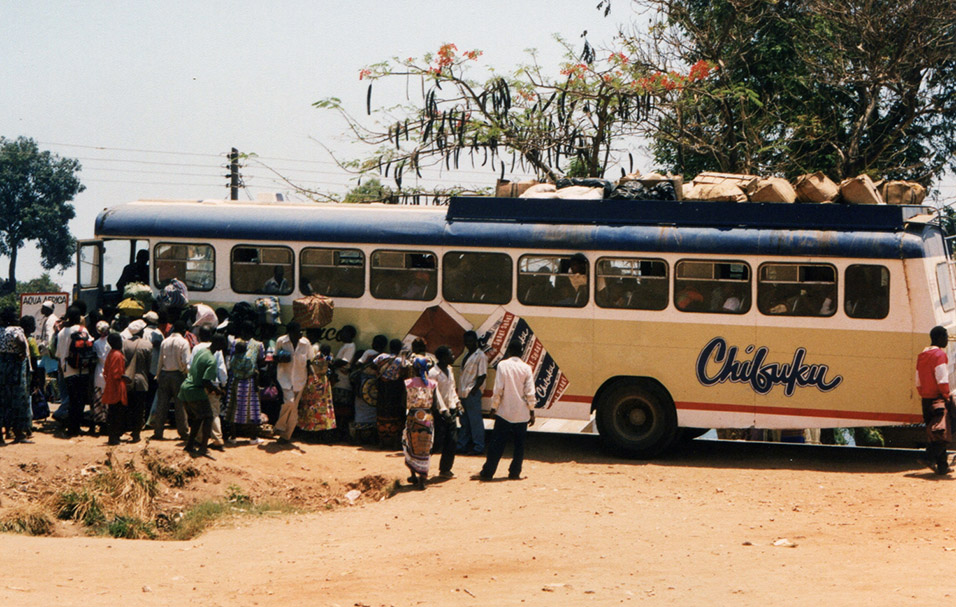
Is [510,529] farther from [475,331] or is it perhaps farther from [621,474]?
[475,331]

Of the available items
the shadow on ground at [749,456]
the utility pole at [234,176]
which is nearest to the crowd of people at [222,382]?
the shadow on ground at [749,456]

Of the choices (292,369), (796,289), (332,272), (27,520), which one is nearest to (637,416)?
(796,289)

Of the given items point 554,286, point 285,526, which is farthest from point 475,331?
point 285,526

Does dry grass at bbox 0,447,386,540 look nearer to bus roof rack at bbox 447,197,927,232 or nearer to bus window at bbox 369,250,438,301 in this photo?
bus window at bbox 369,250,438,301

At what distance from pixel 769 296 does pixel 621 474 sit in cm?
267

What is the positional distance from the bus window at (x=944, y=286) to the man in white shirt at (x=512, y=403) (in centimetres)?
481

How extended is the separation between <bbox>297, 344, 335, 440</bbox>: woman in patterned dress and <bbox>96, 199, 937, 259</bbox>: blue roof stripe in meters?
1.75

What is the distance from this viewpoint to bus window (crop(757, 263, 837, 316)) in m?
12.2

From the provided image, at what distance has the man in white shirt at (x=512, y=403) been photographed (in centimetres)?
1127

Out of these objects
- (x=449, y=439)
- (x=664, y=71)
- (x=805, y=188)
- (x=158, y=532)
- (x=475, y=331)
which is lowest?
(x=158, y=532)

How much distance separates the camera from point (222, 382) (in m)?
12.3

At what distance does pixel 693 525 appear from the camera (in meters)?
9.48

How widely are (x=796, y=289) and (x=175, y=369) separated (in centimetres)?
719

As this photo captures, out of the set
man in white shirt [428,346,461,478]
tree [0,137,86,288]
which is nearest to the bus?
man in white shirt [428,346,461,478]
